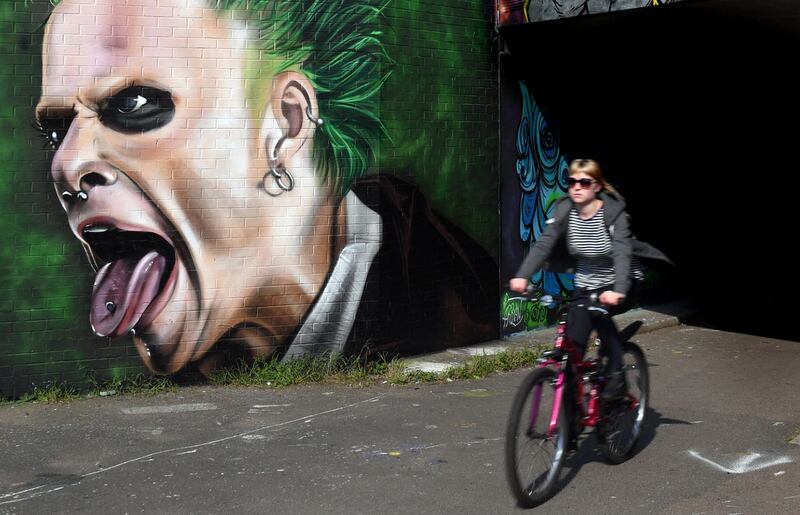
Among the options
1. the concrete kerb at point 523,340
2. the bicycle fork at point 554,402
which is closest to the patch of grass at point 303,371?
the concrete kerb at point 523,340

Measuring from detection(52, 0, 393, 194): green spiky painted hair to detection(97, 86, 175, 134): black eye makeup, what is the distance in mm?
947

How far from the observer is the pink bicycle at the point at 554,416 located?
509 cm

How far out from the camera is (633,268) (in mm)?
5676

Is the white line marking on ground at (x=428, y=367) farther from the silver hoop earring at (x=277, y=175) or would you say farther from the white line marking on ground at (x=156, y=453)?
the silver hoop earring at (x=277, y=175)

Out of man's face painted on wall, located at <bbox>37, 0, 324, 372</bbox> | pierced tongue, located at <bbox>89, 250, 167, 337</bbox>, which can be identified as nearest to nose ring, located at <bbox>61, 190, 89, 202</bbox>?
man's face painted on wall, located at <bbox>37, 0, 324, 372</bbox>

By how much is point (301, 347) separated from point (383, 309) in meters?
0.86

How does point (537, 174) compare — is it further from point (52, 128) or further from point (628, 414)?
point (52, 128)

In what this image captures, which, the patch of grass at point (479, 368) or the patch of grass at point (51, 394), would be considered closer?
the patch of grass at point (51, 394)

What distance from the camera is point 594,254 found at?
5.70 metres

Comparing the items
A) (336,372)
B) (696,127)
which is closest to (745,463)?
(336,372)

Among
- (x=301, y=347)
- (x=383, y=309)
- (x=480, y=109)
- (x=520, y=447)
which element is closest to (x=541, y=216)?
(x=480, y=109)

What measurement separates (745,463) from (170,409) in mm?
4046

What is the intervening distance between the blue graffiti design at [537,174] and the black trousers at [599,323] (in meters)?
4.63

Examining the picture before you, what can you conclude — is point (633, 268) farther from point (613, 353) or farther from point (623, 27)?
point (623, 27)
